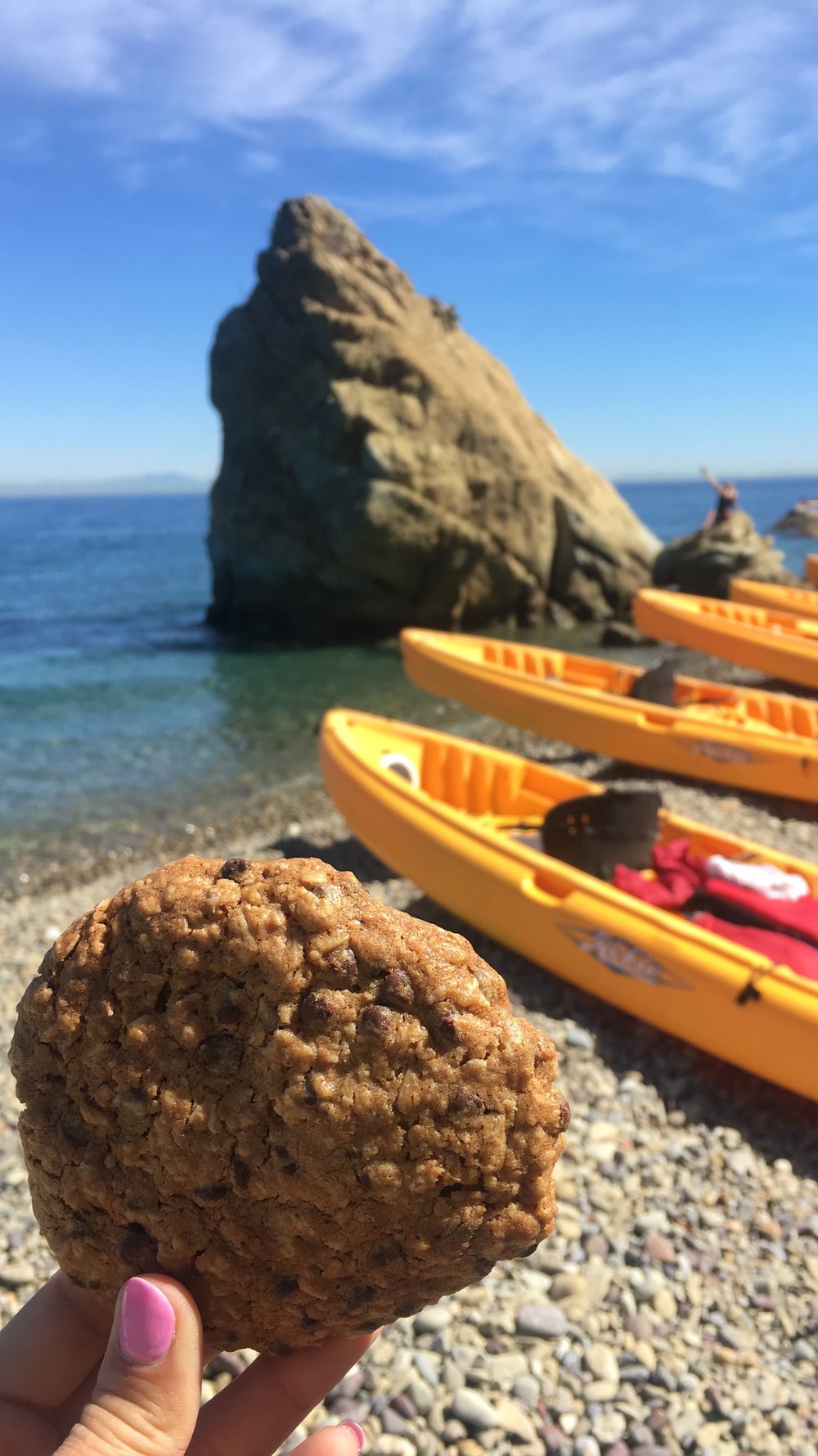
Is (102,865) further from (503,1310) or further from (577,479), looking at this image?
(577,479)

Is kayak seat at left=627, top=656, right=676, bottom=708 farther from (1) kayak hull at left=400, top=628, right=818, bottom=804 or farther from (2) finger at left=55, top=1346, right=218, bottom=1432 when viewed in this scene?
(2) finger at left=55, top=1346, right=218, bottom=1432

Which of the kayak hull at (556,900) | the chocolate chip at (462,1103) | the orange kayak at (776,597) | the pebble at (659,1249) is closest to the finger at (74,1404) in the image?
the chocolate chip at (462,1103)

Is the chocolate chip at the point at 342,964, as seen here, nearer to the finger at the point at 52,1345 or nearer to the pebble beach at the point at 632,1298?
the finger at the point at 52,1345

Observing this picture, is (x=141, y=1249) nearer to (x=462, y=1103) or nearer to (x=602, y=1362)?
(x=462, y=1103)

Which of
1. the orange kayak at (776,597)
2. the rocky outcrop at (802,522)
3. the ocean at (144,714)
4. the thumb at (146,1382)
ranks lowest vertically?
the ocean at (144,714)

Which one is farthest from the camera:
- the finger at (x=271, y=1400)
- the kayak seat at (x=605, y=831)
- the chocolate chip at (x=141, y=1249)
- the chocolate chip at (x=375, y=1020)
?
the kayak seat at (x=605, y=831)

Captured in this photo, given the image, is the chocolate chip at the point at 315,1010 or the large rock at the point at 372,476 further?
the large rock at the point at 372,476

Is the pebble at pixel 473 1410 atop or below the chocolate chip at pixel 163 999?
below
